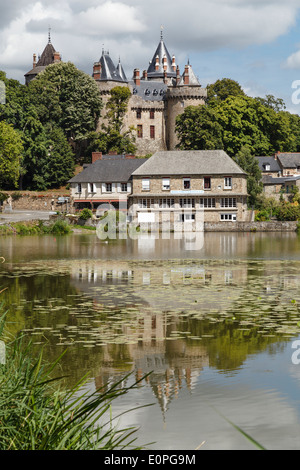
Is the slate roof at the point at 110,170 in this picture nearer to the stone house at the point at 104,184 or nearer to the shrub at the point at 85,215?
the stone house at the point at 104,184

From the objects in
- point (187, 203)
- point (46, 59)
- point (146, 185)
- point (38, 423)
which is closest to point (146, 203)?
point (146, 185)

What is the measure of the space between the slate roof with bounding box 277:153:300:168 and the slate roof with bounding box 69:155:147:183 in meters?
28.4

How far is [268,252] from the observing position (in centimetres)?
3291

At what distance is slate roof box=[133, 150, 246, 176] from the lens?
59.9 m

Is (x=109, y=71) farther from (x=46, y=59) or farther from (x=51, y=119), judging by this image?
(x=46, y=59)

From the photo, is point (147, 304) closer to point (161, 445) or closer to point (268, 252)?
point (161, 445)

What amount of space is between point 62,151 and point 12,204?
34.7ft

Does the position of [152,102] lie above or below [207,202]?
above

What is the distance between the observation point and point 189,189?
2379 inches

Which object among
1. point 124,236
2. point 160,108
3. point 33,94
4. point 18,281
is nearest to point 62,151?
point 33,94

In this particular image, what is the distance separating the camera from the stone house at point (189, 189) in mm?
59750

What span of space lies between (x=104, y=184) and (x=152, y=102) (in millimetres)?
31241

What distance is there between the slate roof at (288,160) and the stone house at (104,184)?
90.3 feet

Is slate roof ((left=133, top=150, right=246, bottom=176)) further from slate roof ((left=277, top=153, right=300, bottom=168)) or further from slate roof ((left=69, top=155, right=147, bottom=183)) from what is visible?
slate roof ((left=277, top=153, right=300, bottom=168))
